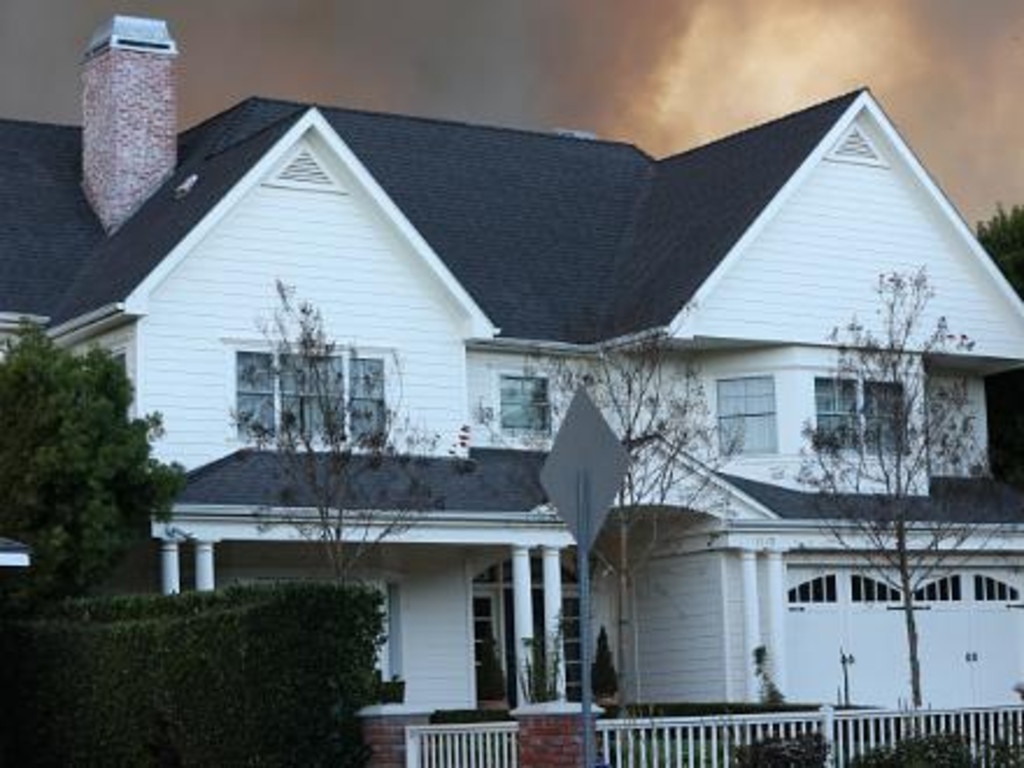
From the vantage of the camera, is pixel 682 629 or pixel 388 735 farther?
pixel 682 629

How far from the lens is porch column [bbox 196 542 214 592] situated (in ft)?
95.5

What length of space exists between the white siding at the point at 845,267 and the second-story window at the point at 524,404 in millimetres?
2857

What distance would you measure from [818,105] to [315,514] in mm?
12592

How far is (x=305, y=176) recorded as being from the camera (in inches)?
1303

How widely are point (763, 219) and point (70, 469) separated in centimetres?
1286

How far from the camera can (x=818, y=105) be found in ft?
124

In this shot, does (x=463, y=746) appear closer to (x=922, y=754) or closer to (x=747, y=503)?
(x=922, y=754)

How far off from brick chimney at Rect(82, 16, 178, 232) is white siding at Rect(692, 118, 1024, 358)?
9.31 m

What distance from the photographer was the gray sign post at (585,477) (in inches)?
569

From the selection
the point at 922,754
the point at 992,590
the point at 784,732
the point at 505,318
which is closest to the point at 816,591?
the point at 992,590

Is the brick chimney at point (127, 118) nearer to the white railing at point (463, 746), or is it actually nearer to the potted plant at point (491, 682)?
the potted plant at point (491, 682)

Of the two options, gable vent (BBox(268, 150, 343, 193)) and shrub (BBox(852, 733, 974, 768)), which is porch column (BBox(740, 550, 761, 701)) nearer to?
gable vent (BBox(268, 150, 343, 193))

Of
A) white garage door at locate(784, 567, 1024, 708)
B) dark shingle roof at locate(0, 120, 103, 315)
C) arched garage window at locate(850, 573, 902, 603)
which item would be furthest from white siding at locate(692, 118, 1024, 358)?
dark shingle roof at locate(0, 120, 103, 315)

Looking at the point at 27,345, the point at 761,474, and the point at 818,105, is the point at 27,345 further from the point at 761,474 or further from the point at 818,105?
the point at 818,105
